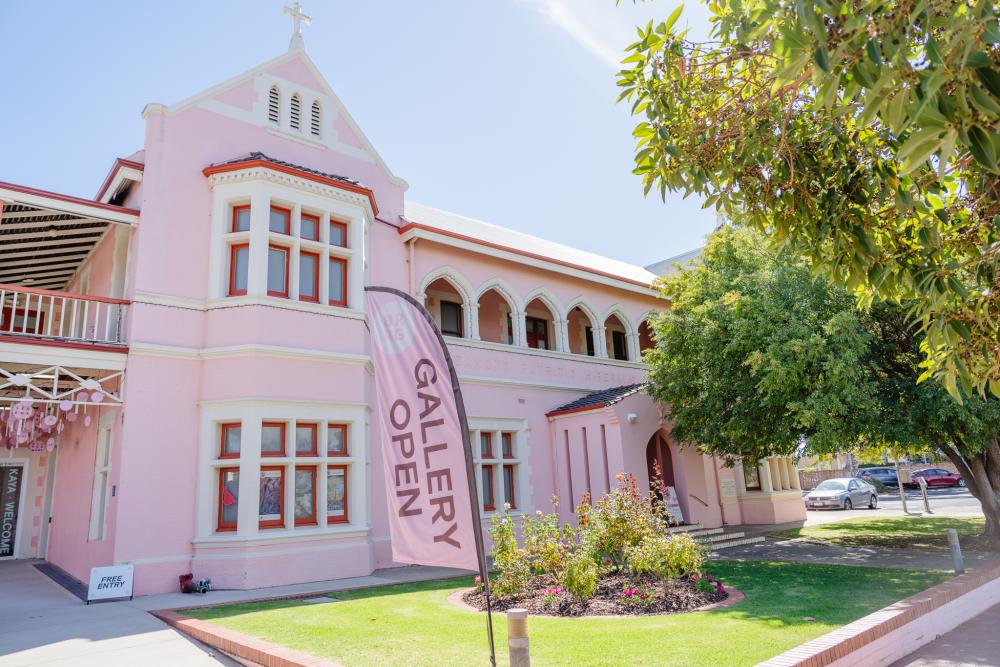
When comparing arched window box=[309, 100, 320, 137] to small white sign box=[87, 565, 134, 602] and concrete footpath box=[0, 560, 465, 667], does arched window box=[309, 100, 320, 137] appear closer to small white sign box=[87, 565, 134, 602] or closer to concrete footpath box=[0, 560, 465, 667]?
small white sign box=[87, 565, 134, 602]

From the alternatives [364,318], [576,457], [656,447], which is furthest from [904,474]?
[364,318]

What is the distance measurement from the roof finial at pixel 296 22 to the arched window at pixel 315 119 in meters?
1.26

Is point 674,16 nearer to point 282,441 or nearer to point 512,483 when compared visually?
point 282,441

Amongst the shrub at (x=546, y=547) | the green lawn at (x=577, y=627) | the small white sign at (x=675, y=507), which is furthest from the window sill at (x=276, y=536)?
the small white sign at (x=675, y=507)

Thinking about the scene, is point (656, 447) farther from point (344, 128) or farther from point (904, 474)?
point (904, 474)

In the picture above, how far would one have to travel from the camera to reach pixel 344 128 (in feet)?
47.1

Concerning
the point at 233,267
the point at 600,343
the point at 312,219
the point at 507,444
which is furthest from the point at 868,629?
the point at 600,343

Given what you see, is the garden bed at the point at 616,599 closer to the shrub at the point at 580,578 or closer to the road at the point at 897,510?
the shrub at the point at 580,578

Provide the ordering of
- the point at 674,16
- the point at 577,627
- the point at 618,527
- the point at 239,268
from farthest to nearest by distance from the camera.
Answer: the point at 239,268
the point at 618,527
the point at 577,627
the point at 674,16

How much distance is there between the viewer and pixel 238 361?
11133 millimetres

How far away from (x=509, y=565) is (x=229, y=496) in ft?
17.2

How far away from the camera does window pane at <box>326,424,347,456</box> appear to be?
11883 mm

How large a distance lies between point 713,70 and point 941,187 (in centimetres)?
205

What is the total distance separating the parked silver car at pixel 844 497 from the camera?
28.5 m
